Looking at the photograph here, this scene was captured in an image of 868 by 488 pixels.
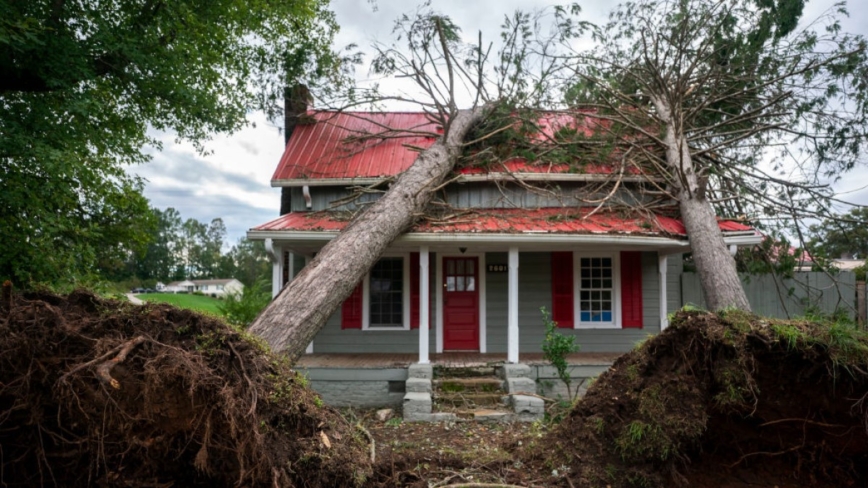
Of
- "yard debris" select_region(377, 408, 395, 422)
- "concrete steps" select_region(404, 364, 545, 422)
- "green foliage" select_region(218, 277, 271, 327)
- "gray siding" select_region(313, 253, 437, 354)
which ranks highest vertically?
"green foliage" select_region(218, 277, 271, 327)

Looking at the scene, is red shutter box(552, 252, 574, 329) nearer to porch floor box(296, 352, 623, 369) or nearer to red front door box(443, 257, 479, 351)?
porch floor box(296, 352, 623, 369)

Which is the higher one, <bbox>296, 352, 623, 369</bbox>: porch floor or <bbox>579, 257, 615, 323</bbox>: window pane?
<bbox>579, 257, 615, 323</bbox>: window pane

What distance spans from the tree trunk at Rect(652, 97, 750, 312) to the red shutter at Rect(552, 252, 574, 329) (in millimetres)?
2259

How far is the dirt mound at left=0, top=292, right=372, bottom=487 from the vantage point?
101 inches

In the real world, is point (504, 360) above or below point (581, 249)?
below

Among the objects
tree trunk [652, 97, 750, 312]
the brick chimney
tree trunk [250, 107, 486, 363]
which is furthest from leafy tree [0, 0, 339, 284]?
tree trunk [652, 97, 750, 312]

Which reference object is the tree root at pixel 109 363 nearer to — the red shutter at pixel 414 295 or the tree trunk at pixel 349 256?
the tree trunk at pixel 349 256

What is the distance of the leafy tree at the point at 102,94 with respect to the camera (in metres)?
6.33

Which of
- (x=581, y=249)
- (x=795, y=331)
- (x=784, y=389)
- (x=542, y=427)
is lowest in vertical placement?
(x=542, y=427)

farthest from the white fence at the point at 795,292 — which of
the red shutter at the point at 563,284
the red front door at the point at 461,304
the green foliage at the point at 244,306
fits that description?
the green foliage at the point at 244,306

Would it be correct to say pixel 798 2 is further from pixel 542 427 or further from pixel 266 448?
pixel 266 448

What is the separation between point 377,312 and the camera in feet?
31.8

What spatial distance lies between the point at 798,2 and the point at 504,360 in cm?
809

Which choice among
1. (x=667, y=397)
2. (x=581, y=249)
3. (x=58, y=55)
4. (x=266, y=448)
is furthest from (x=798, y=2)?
(x=58, y=55)
